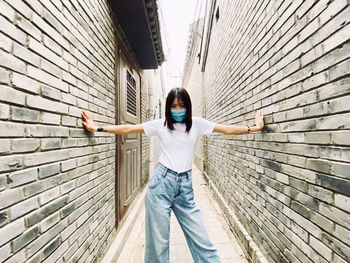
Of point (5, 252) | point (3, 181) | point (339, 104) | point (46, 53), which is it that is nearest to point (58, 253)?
point (5, 252)

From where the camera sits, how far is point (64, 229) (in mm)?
1566

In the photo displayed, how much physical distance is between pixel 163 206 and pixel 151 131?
0.70 metres

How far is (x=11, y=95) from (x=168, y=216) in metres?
1.49

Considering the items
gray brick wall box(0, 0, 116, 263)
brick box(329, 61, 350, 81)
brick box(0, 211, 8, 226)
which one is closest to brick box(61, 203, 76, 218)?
gray brick wall box(0, 0, 116, 263)

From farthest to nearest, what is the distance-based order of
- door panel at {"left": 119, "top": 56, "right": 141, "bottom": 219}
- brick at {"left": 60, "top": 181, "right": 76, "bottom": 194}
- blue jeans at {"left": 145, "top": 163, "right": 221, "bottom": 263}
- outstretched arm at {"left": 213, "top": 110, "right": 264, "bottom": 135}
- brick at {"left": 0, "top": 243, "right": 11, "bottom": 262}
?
door panel at {"left": 119, "top": 56, "right": 141, "bottom": 219}
outstretched arm at {"left": 213, "top": 110, "right": 264, "bottom": 135}
blue jeans at {"left": 145, "top": 163, "right": 221, "bottom": 263}
brick at {"left": 60, "top": 181, "right": 76, "bottom": 194}
brick at {"left": 0, "top": 243, "right": 11, "bottom": 262}

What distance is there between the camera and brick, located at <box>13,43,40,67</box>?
1.11m

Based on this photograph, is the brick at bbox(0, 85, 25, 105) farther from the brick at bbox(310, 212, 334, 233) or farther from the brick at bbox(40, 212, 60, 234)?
the brick at bbox(310, 212, 334, 233)

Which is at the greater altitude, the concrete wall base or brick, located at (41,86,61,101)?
brick, located at (41,86,61,101)

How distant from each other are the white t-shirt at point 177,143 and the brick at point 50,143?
2.49 feet

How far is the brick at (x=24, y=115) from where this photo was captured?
1095 millimetres

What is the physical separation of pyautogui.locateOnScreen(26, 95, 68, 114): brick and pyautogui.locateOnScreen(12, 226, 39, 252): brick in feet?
2.38

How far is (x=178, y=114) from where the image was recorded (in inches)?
76.2

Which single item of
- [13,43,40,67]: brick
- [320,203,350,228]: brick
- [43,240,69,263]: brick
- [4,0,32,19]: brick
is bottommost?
[43,240,69,263]: brick

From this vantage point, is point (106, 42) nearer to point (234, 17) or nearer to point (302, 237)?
point (234, 17)
